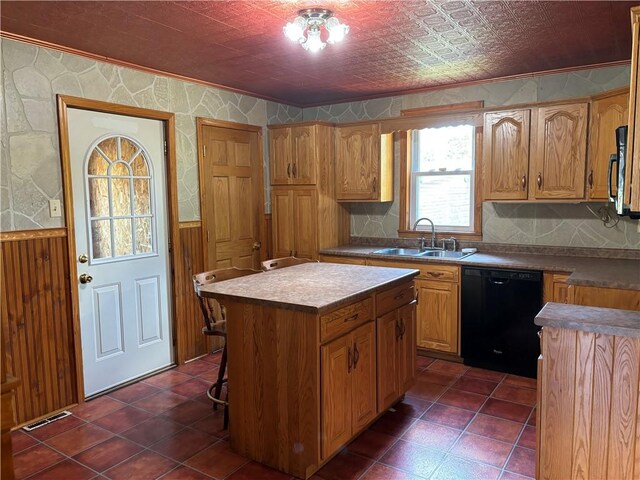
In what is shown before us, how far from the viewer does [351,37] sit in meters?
2.88

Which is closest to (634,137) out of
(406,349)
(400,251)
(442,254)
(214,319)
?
(406,349)

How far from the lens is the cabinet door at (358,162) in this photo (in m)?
4.49

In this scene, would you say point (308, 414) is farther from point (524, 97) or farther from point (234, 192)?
point (524, 97)

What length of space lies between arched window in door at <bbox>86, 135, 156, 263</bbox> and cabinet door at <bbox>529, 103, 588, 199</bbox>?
10.1 ft

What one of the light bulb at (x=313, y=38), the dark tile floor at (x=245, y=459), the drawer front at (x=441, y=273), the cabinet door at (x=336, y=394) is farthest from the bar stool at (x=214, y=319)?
the drawer front at (x=441, y=273)

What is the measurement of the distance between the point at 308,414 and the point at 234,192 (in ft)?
8.65

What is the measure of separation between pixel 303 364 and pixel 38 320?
1889 mm

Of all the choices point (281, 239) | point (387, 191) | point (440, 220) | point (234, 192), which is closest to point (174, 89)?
point (234, 192)

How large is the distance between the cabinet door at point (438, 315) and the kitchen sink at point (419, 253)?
35 cm

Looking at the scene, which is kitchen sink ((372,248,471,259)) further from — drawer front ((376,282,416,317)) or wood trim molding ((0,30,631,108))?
wood trim molding ((0,30,631,108))

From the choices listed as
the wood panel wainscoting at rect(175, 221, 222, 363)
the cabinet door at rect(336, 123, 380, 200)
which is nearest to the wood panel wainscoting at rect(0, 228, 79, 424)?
the wood panel wainscoting at rect(175, 221, 222, 363)

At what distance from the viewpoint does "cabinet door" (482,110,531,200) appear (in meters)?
3.75

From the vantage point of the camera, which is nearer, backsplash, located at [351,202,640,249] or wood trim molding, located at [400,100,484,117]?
backsplash, located at [351,202,640,249]

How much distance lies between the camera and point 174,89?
3855mm
